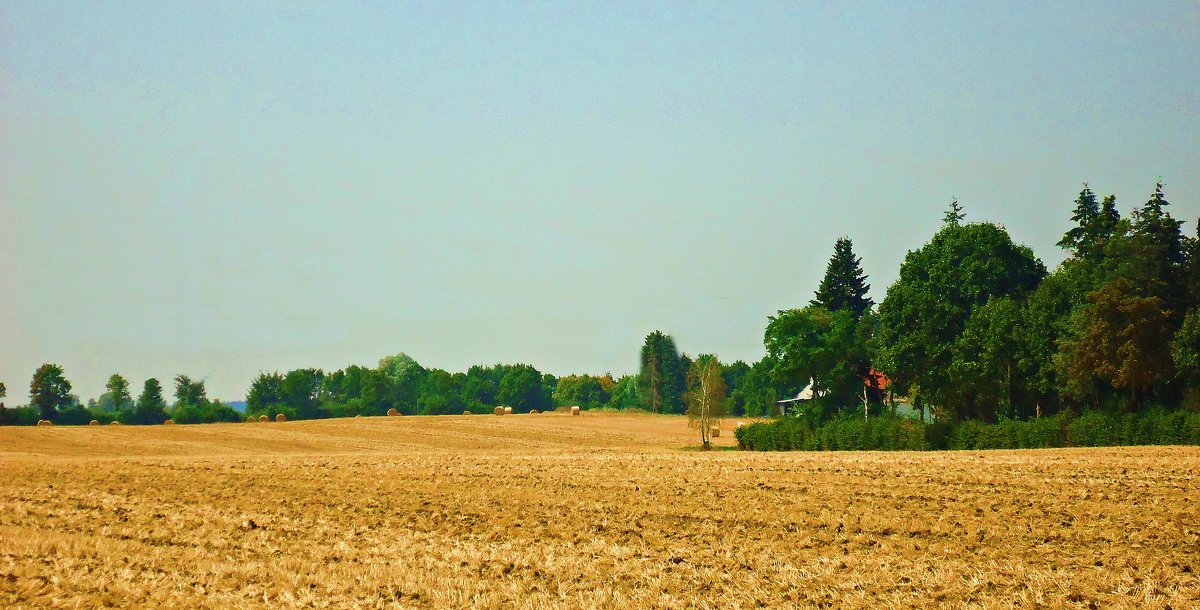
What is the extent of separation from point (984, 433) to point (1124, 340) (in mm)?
9235

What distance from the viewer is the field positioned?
16.7 m

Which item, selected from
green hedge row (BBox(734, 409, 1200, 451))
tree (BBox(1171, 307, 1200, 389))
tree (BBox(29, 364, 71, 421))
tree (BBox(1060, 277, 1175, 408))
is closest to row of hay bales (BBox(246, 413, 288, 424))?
tree (BBox(29, 364, 71, 421))

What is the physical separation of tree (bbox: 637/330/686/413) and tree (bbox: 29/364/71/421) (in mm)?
95559

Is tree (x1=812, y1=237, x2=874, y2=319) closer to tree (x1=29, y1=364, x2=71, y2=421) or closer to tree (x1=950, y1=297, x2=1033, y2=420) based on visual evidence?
tree (x1=950, y1=297, x2=1033, y2=420)

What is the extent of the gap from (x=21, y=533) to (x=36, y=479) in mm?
15598

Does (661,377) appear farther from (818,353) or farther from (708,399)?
(818,353)

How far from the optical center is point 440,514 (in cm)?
2711

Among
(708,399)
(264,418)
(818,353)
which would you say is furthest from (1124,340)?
(264,418)

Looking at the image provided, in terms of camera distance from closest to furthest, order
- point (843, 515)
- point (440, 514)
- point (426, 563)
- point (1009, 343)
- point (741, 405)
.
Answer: point (426, 563) → point (843, 515) → point (440, 514) → point (1009, 343) → point (741, 405)

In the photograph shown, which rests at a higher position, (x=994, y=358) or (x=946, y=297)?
(x=946, y=297)

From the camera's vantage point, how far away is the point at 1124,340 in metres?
51.5

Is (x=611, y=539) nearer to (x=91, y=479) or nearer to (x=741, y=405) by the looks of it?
(x=91, y=479)

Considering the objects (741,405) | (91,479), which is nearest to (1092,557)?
(91,479)

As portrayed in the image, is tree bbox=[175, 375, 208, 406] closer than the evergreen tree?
No
